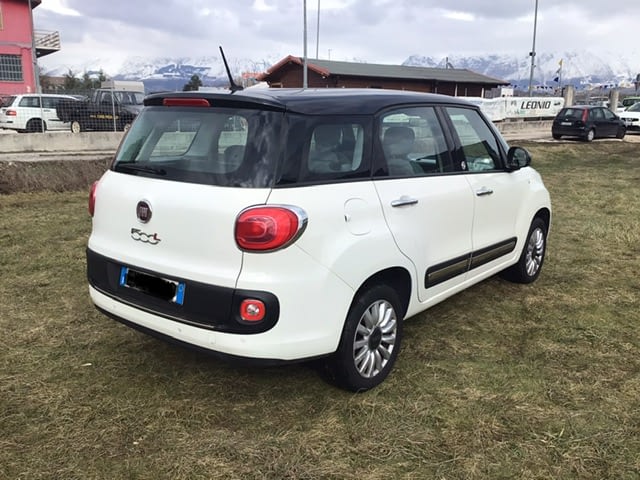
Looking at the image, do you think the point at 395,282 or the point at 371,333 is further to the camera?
the point at 395,282

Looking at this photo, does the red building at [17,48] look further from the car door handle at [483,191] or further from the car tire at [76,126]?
the car door handle at [483,191]

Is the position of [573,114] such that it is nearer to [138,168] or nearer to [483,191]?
[483,191]

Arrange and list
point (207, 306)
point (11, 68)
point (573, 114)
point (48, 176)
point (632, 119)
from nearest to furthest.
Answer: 1. point (207, 306)
2. point (48, 176)
3. point (573, 114)
4. point (632, 119)
5. point (11, 68)

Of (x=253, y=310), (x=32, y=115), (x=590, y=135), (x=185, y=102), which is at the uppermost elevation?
(x=185, y=102)

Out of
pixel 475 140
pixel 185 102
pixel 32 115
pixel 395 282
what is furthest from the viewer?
pixel 32 115

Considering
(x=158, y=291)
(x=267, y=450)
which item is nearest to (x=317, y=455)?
(x=267, y=450)

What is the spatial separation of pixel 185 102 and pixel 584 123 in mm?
22957

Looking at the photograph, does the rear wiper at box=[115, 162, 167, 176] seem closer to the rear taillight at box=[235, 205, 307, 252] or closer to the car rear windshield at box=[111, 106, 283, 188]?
the car rear windshield at box=[111, 106, 283, 188]

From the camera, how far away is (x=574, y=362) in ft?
12.8

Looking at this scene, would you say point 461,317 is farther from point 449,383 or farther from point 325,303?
point 325,303

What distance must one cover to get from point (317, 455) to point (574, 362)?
79.2 inches

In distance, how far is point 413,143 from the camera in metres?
3.72

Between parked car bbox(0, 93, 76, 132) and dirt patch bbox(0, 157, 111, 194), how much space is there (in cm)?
799

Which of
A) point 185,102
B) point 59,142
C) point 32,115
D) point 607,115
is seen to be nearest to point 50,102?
point 32,115
